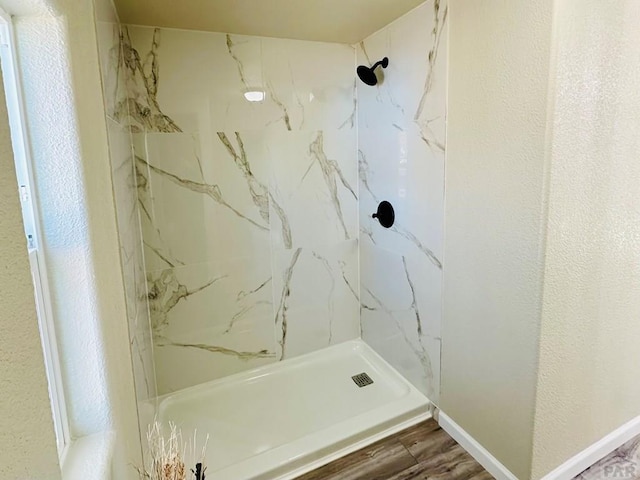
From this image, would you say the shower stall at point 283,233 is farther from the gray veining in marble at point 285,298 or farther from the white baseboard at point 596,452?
the white baseboard at point 596,452

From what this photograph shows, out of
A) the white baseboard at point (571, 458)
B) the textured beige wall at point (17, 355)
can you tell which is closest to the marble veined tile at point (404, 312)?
the white baseboard at point (571, 458)

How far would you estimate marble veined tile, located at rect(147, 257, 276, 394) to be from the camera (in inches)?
82.0

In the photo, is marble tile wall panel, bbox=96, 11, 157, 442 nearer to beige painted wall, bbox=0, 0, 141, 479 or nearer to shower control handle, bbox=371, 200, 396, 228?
beige painted wall, bbox=0, 0, 141, 479

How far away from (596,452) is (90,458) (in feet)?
6.58

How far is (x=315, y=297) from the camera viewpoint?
2475 millimetres

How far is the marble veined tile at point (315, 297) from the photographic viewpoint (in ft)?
7.78

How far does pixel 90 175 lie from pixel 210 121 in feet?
4.00

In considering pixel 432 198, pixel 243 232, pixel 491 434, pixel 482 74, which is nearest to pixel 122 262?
pixel 243 232

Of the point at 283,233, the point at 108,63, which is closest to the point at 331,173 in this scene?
the point at 283,233

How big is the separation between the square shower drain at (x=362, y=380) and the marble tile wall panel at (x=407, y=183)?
18 centimetres

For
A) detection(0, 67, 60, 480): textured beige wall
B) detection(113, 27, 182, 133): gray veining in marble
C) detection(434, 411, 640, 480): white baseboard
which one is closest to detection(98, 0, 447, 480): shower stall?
detection(113, 27, 182, 133): gray veining in marble

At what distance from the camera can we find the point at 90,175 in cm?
92

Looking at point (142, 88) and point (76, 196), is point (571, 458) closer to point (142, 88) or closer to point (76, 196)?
point (76, 196)

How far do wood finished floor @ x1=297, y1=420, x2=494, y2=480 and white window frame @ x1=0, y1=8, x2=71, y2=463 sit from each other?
1.17 meters
